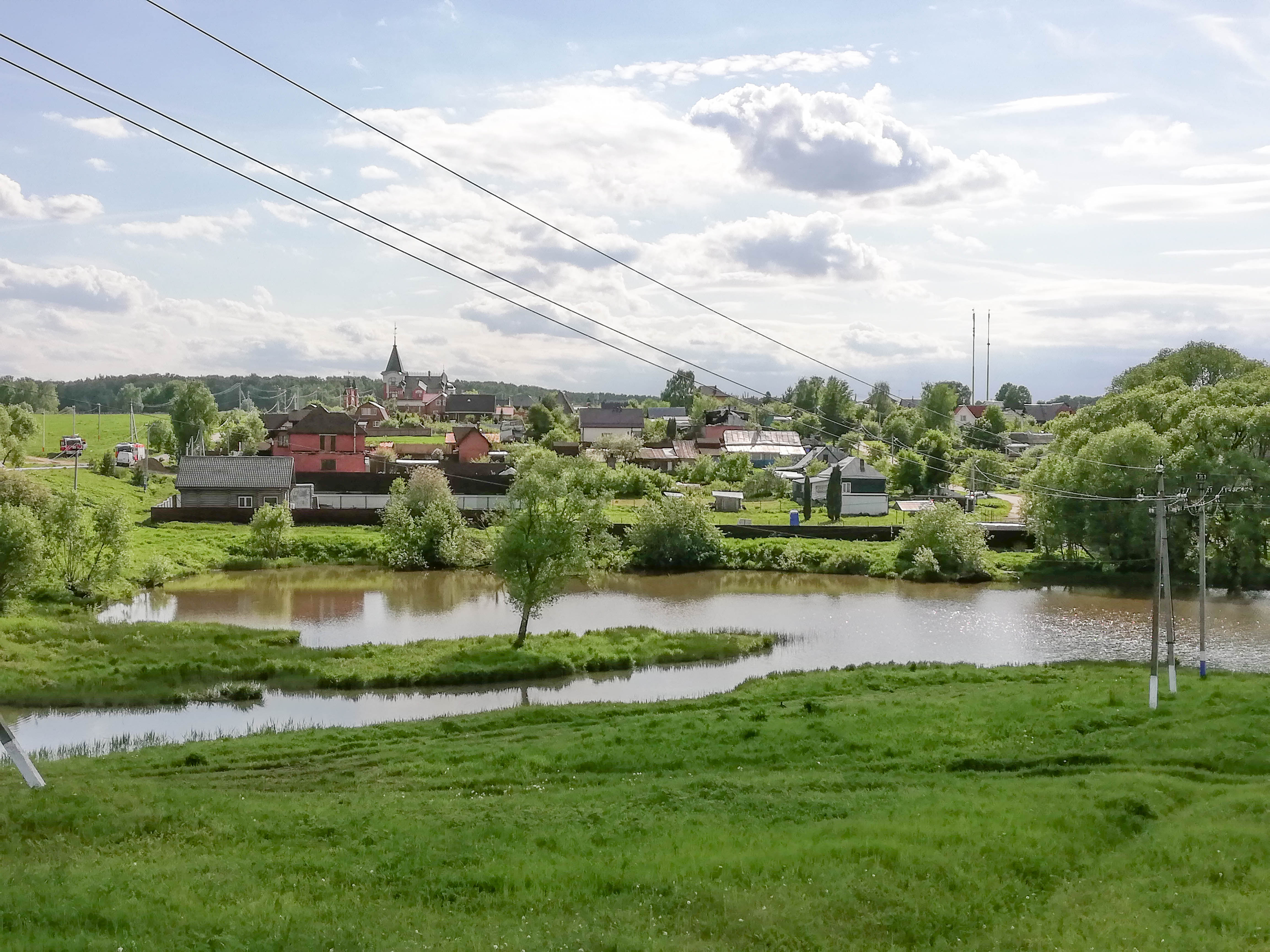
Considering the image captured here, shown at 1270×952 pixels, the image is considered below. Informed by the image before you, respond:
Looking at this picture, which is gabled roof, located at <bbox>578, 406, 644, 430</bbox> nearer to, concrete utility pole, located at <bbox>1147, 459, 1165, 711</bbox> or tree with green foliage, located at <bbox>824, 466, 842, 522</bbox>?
tree with green foliage, located at <bbox>824, 466, 842, 522</bbox>

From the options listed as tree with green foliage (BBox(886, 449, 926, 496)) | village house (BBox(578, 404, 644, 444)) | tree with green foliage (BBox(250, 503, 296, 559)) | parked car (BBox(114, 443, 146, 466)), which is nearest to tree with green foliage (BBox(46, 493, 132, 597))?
tree with green foliage (BBox(250, 503, 296, 559))

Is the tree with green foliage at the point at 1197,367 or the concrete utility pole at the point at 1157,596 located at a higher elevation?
the tree with green foliage at the point at 1197,367

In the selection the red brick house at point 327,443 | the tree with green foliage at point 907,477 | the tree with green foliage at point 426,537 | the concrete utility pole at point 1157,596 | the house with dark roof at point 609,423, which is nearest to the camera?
the concrete utility pole at point 1157,596

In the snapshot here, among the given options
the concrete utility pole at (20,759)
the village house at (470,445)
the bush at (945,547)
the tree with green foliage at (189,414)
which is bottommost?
the concrete utility pole at (20,759)

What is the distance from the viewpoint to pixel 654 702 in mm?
24109

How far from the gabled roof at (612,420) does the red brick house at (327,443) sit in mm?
39289

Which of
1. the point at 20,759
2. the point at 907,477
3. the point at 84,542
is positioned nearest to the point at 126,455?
the point at 84,542

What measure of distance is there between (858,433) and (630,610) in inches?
2655

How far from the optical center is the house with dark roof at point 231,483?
58.6 metres

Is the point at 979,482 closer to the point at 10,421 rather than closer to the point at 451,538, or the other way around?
the point at 451,538

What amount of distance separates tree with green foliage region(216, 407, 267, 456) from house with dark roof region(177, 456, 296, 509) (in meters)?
21.3

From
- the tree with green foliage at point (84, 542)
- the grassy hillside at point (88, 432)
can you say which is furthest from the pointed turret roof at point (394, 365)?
the tree with green foliage at point (84, 542)

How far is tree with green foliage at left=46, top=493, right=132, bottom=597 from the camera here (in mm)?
38062

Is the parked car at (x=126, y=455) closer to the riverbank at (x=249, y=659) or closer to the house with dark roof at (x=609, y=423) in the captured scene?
the house with dark roof at (x=609, y=423)
